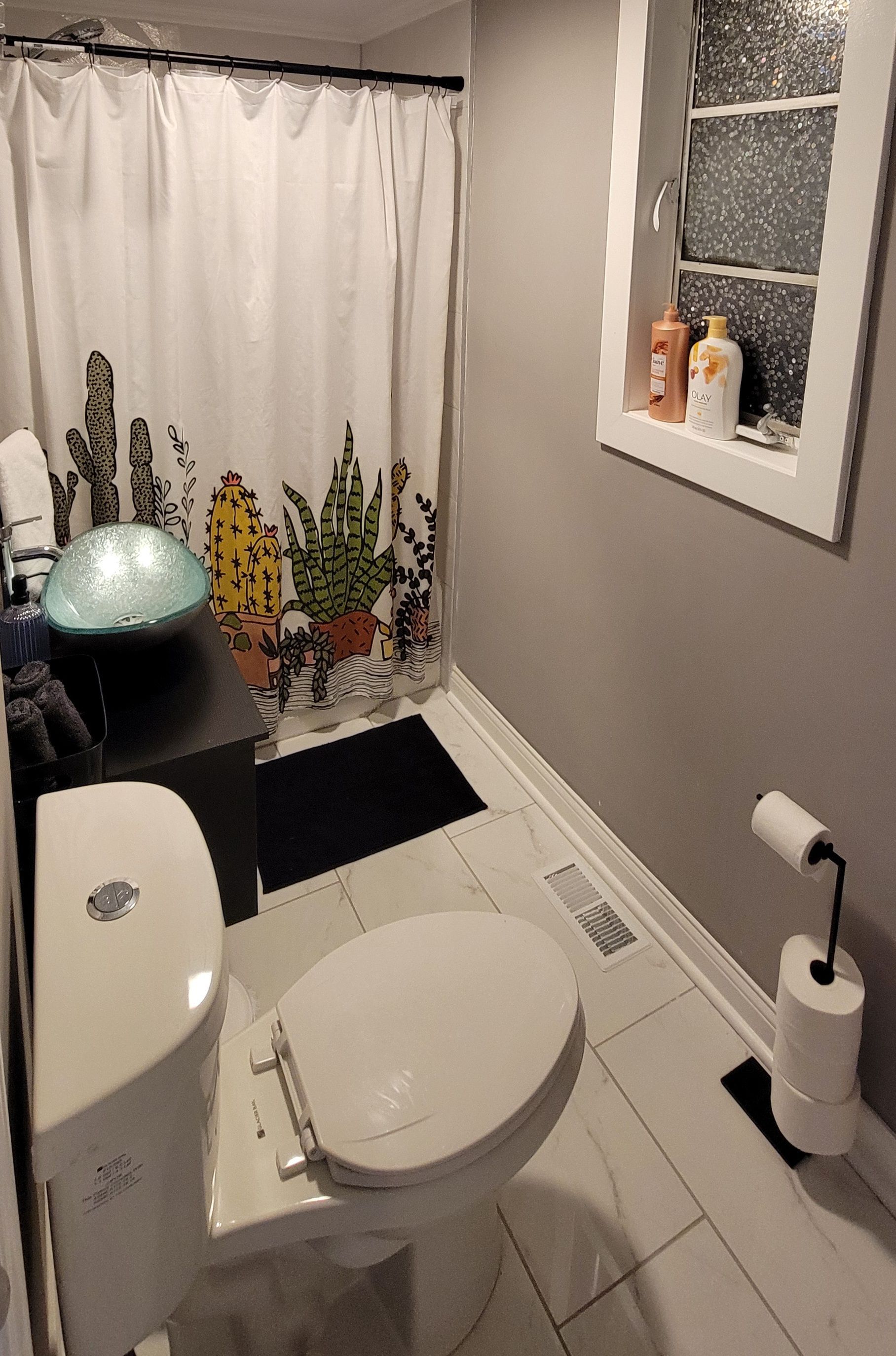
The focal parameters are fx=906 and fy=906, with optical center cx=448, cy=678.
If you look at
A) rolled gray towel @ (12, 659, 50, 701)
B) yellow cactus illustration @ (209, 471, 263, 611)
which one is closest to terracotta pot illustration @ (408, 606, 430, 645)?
yellow cactus illustration @ (209, 471, 263, 611)

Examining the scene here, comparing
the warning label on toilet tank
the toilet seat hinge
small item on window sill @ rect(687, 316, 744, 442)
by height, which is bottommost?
the toilet seat hinge

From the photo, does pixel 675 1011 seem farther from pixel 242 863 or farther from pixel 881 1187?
pixel 242 863

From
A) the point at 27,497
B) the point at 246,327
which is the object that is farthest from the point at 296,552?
the point at 27,497

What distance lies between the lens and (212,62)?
1927mm

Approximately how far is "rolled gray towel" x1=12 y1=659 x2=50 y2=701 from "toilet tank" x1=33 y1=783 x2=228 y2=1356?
0.40 m

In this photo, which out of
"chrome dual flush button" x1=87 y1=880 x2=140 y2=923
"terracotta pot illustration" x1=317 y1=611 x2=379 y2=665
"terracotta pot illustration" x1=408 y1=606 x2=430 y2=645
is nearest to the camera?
"chrome dual flush button" x1=87 y1=880 x2=140 y2=923

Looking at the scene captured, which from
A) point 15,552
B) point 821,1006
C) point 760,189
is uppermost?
point 760,189

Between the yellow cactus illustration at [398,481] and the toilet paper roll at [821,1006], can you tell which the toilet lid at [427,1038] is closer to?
the toilet paper roll at [821,1006]

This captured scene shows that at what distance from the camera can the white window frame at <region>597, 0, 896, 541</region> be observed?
124 cm

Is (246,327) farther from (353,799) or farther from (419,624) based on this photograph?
(353,799)

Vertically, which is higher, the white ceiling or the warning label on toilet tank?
the white ceiling

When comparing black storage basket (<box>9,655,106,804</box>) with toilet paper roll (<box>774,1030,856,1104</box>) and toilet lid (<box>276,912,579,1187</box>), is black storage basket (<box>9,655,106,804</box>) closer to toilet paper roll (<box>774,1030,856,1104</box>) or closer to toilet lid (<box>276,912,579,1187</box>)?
toilet lid (<box>276,912,579,1187</box>)

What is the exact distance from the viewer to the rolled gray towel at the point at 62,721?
56.1 inches

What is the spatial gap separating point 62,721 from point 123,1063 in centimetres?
69
